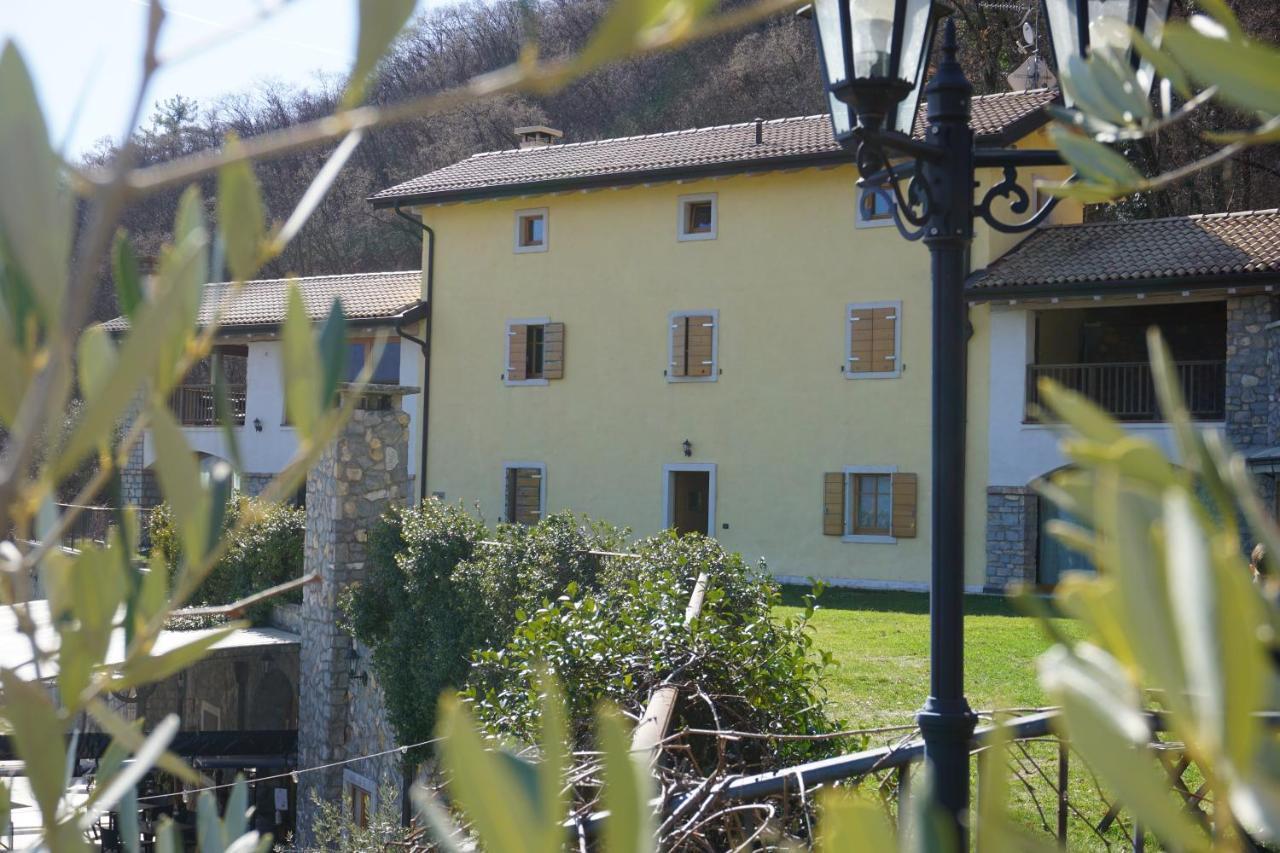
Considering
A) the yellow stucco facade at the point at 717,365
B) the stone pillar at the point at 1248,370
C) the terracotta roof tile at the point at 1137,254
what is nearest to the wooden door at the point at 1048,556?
the yellow stucco facade at the point at 717,365

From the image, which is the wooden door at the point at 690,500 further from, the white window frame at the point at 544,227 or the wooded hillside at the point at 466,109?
the wooded hillside at the point at 466,109

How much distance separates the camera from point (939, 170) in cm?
300

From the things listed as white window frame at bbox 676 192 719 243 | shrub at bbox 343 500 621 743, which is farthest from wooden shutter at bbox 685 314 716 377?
shrub at bbox 343 500 621 743

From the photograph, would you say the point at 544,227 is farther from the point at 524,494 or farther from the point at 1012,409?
the point at 1012,409

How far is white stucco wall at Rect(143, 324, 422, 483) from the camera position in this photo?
20344 mm

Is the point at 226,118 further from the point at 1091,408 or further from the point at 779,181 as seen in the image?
the point at 1091,408

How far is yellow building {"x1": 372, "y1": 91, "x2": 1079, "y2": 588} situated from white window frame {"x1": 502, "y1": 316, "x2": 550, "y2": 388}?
0.03 metres

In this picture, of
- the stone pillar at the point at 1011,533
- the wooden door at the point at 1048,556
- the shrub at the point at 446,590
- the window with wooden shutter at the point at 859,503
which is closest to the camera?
the shrub at the point at 446,590

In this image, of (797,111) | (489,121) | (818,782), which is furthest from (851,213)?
(489,121)

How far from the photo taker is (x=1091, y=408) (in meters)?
0.51

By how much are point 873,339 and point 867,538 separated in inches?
102

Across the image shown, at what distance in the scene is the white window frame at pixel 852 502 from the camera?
16.8 meters

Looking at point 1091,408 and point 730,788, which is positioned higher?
point 1091,408

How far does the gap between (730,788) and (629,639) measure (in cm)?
185
